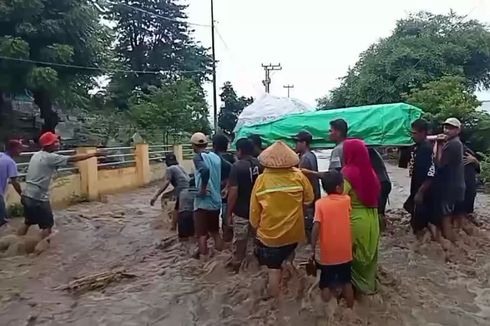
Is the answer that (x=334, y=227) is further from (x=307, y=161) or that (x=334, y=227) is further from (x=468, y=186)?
(x=468, y=186)

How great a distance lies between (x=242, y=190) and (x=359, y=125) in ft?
7.70

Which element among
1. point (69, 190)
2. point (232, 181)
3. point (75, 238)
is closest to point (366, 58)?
point (69, 190)

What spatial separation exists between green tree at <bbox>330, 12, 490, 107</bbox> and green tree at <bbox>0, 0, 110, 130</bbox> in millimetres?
13216

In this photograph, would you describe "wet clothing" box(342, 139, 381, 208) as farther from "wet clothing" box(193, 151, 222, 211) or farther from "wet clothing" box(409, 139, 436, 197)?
"wet clothing" box(409, 139, 436, 197)

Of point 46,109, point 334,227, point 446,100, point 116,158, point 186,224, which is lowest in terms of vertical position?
point 186,224

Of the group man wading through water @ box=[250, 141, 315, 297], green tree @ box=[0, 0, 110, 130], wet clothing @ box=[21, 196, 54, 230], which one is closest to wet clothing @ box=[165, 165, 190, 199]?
wet clothing @ box=[21, 196, 54, 230]

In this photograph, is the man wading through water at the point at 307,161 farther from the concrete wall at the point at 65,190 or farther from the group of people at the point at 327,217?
the concrete wall at the point at 65,190

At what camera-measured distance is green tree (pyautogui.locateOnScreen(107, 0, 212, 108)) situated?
99.3ft

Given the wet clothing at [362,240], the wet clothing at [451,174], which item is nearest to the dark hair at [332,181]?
the wet clothing at [362,240]

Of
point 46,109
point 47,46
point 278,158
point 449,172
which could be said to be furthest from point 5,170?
point 46,109

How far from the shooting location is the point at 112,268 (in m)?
7.32

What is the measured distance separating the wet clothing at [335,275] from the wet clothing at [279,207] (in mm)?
395

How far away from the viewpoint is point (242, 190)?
247 inches

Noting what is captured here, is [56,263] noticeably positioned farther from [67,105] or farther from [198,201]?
[67,105]
